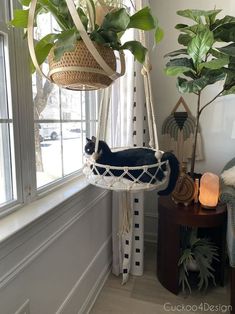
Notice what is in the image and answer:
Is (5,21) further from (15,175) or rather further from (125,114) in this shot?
(125,114)

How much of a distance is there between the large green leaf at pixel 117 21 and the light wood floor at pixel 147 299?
1.48 metres

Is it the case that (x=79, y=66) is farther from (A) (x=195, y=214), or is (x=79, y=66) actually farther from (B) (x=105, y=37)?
(A) (x=195, y=214)

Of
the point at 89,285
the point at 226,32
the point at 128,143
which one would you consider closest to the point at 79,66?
the point at 128,143

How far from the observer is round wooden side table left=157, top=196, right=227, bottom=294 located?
139cm

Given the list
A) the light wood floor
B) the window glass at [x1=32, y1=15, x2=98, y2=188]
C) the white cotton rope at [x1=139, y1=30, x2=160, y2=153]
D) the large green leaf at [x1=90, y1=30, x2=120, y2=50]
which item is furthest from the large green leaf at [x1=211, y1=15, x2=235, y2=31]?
the light wood floor

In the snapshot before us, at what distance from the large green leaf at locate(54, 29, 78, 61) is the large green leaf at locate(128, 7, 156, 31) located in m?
0.18

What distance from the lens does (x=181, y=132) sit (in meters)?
2.02

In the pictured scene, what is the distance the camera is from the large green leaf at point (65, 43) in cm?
57

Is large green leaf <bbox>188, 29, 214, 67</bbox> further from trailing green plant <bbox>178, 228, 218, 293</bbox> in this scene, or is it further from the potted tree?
trailing green plant <bbox>178, 228, 218, 293</bbox>

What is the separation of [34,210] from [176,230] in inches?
36.1

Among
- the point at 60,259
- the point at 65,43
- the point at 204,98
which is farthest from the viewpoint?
the point at 204,98

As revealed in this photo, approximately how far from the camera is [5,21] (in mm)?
836

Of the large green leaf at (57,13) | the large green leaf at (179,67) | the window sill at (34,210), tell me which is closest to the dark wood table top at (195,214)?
the window sill at (34,210)

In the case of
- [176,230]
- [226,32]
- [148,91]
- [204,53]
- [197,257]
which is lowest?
[197,257]
